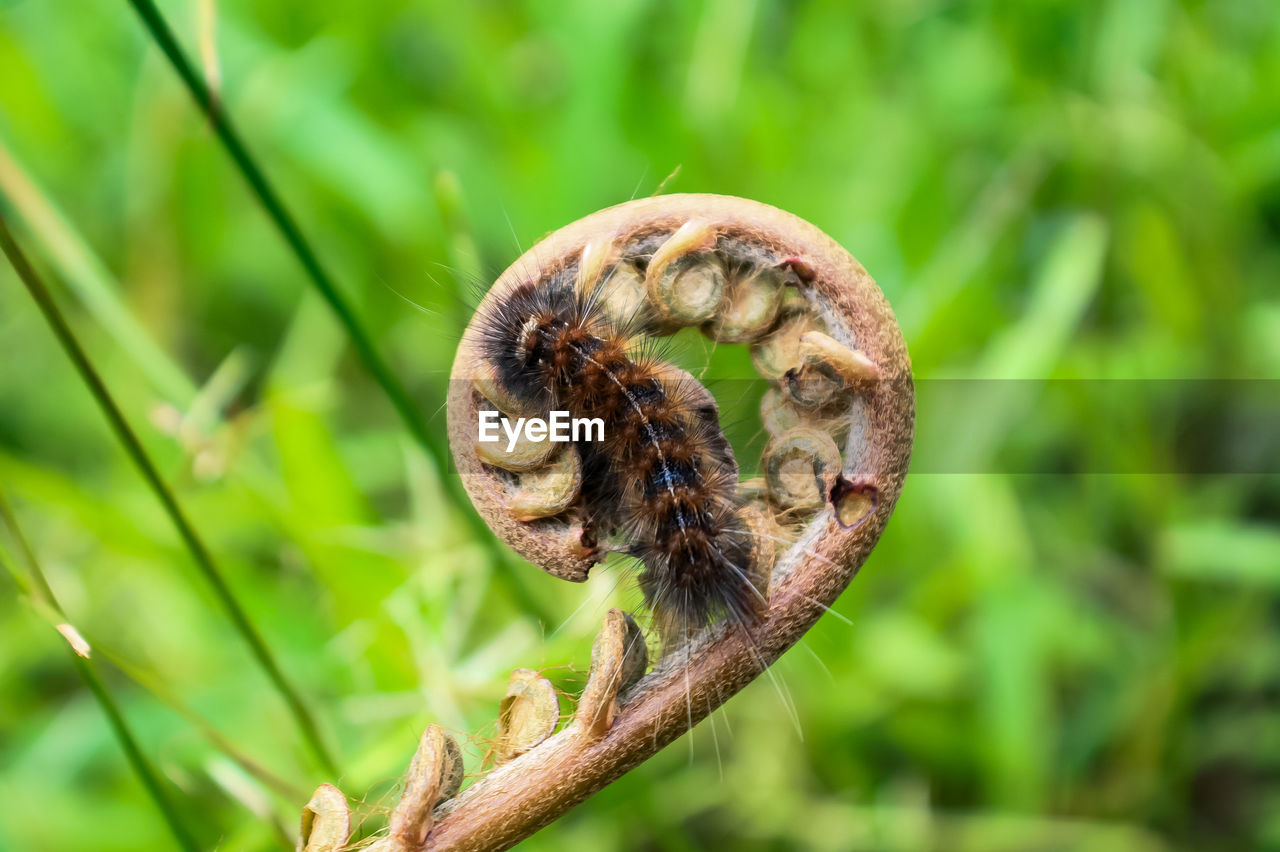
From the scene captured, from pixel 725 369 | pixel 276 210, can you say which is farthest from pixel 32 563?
pixel 725 369

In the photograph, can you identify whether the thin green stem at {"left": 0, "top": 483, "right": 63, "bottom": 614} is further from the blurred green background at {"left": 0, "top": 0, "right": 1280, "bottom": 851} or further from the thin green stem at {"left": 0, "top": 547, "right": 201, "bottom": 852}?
the blurred green background at {"left": 0, "top": 0, "right": 1280, "bottom": 851}

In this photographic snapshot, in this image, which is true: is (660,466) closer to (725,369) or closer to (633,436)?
(633,436)

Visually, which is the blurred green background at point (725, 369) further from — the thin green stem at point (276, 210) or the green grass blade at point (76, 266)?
the thin green stem at point (276, 210)

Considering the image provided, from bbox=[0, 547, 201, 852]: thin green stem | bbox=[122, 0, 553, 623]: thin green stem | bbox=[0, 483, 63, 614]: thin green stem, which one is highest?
bbox=[122, 0, 553, 623]: thin green stem

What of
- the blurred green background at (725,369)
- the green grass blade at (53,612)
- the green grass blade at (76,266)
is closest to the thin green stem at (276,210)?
the blurred green background at (725,369)

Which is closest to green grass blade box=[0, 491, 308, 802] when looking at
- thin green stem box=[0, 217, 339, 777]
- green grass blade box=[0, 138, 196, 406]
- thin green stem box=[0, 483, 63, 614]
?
thin green stem box=[0, 483, 63, 614]

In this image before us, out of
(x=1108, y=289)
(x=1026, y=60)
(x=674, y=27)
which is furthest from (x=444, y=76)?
(x=1108, y=289)

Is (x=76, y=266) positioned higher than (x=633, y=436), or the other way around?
(x=76, y=266)

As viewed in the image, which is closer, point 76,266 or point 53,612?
point 53,612
